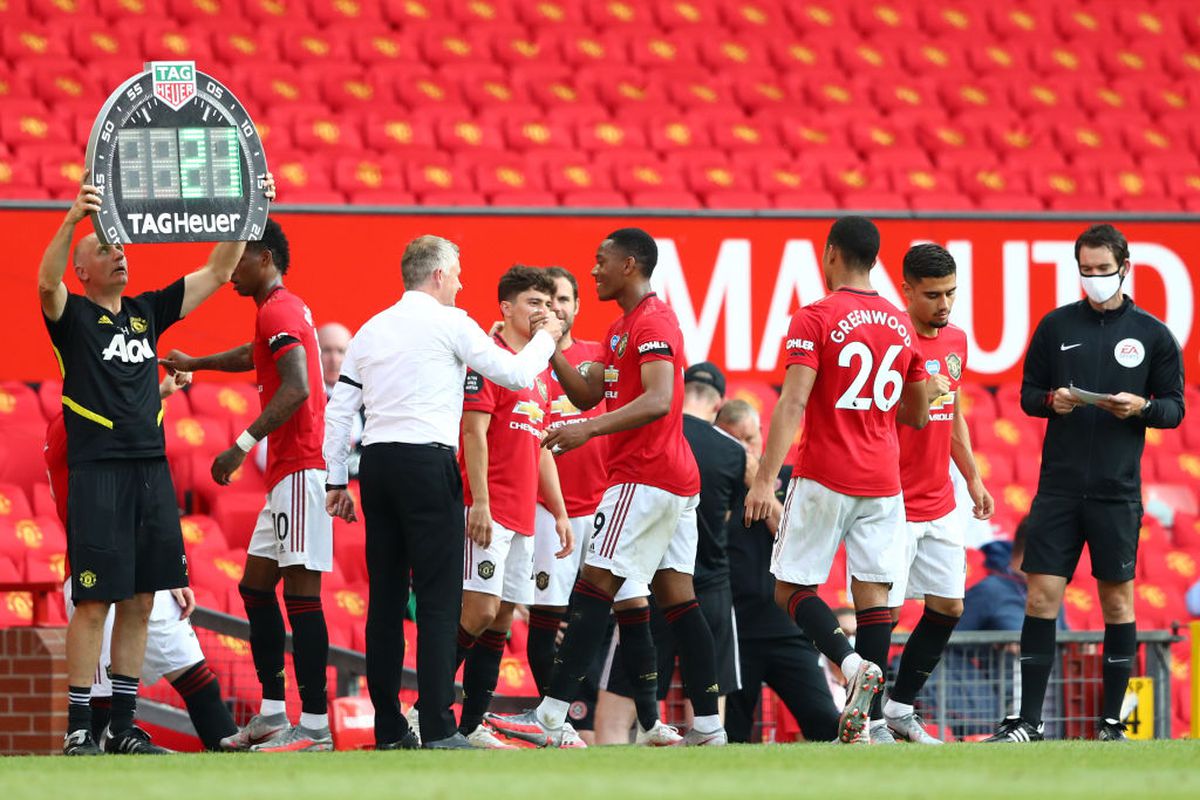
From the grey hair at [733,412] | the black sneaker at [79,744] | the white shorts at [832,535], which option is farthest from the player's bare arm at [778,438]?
the black sneaker at [79,744]

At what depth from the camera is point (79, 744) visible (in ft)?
21.3

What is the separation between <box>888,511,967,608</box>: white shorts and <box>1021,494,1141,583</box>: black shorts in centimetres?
27

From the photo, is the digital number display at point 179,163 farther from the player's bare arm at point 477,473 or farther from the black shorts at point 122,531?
the player's bare arm at point 477,473

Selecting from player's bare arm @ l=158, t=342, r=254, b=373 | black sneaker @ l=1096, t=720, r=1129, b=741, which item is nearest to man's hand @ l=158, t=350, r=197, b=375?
player's bare arm @ l=158, t=342, r=254, b=373

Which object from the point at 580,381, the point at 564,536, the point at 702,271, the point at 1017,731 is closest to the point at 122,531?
the point at 580,381

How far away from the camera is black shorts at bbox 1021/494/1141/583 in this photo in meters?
7.43

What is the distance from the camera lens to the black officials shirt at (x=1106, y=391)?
746 cm

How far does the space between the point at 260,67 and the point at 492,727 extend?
374 inches

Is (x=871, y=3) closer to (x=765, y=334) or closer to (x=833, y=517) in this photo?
(x=765, y=334)

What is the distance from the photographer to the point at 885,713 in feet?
24.7

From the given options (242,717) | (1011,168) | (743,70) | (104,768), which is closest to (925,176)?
(1011,168)

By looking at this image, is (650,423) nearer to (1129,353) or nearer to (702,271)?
(1129,353)

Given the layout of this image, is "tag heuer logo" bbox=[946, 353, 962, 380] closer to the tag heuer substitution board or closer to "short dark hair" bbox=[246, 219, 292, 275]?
"short dark hair" bbox=[246, 219, 292, 275]

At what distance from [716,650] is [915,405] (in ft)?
5.16
